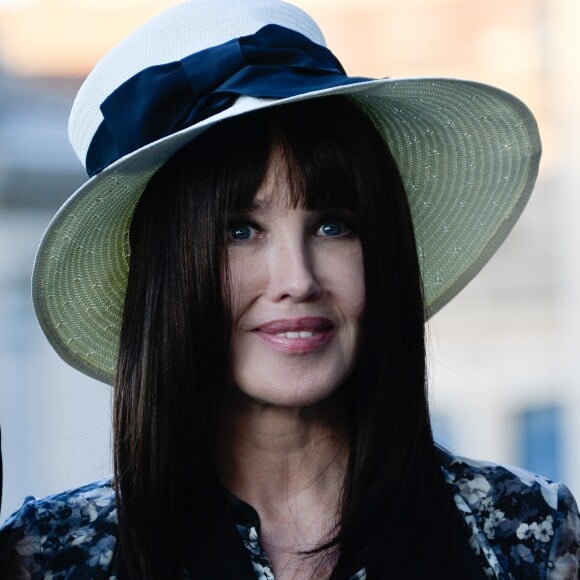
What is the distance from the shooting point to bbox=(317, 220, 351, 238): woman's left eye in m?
1.71

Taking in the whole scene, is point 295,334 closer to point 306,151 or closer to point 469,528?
point 306,151

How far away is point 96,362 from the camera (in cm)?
195

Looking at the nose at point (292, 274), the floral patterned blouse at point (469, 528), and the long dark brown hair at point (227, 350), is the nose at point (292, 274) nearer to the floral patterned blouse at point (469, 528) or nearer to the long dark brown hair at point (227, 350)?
the long dark brown hair at point (227, 350)

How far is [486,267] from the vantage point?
22.8 ft

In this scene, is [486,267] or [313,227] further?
[486,267]

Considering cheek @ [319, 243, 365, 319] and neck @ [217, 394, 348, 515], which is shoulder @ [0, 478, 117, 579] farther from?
cheek @ [319, 243, 365, 319]

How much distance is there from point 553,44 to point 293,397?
18.9ft

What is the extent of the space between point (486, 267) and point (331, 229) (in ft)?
17.5

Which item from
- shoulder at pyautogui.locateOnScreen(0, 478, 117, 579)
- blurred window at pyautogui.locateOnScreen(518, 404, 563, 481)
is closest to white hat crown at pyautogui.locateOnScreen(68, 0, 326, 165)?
shoulder at pyautogui.locateOnScreen(0, 478, 117, 579)

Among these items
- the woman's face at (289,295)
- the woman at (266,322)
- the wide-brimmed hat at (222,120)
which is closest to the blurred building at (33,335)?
the wide-brimmed hat at (222,120)

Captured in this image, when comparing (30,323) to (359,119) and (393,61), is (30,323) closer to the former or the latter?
(393,61)

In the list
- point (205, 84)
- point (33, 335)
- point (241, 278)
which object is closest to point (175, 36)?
point (205, 84)

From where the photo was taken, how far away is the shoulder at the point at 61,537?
5.45 ft

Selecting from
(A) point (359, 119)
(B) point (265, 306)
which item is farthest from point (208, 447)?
(A) point (359, 119)
